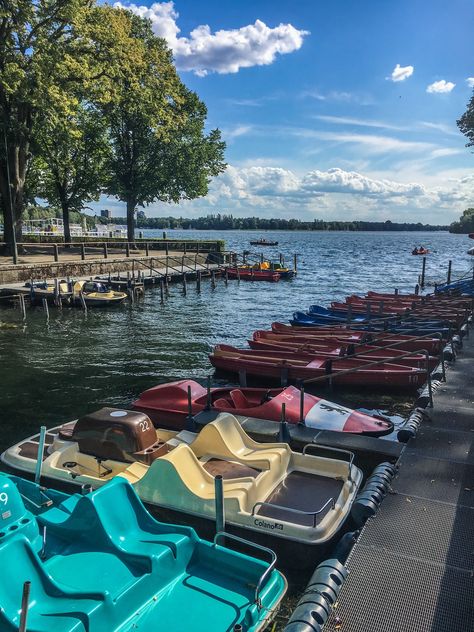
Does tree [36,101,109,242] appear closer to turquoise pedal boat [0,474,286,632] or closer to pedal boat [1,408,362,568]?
pedal boat [1,408,362,568]

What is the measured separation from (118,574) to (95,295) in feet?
83.7

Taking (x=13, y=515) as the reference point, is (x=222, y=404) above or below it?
below

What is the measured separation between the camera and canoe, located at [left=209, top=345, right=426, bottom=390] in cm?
1476

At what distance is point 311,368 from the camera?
50.2 ft

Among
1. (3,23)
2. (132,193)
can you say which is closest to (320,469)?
(3,23)

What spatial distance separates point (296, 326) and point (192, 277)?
79.7ft

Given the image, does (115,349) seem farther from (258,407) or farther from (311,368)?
(258,407)

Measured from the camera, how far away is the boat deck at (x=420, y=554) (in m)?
4.72

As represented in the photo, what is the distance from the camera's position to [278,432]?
9.77 m

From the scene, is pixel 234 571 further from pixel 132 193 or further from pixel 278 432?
pixel 132 193

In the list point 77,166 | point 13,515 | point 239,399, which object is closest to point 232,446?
point 239,399

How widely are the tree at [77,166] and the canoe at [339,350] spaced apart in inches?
1097

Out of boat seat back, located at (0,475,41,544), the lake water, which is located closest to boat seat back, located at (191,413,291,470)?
boat seat back, located at (0,475,41,544)

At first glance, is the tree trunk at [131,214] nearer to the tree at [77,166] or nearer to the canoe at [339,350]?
the tree at [77,166]
